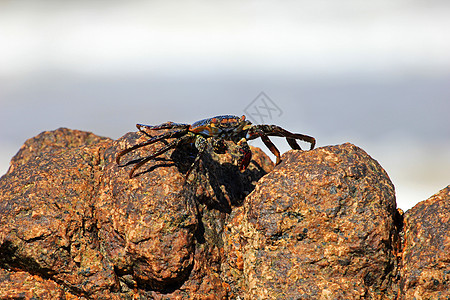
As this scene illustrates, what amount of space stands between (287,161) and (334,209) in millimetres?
1051

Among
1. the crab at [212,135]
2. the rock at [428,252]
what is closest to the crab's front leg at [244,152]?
the crab at [212,135]

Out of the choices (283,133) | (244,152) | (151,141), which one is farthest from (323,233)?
(151,141)

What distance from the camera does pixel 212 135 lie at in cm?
688

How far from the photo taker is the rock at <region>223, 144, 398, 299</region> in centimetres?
576

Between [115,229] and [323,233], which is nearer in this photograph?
→ [323,233]

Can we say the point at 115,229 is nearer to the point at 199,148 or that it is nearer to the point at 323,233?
Result: the point at 199,148

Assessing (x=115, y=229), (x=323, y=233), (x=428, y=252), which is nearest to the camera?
(x=428, y=252)

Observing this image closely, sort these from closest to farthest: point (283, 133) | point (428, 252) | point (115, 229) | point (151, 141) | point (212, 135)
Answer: point (428, 252), point (115, 229), point (151, 141), point (212, 135), point (283, 133)

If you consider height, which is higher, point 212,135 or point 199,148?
point 212,135

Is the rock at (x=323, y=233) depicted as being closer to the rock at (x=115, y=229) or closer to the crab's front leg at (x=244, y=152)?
the crab's front leg at (x=244, y=152)

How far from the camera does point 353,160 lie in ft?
20.3

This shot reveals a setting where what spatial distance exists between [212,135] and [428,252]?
3.41m

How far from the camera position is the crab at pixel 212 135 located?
6.49 meters

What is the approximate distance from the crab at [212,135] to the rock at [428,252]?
7.13ft
